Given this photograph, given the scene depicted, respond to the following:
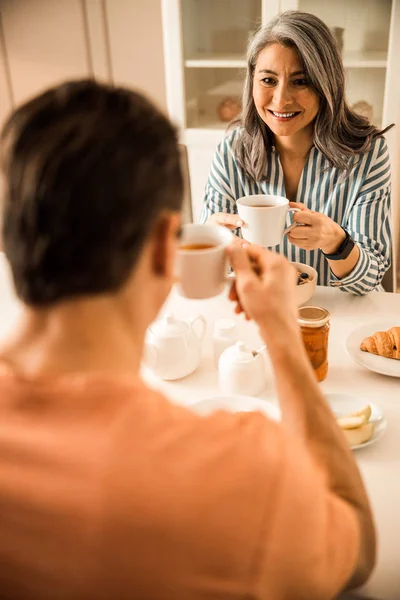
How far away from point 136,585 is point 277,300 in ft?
1.52

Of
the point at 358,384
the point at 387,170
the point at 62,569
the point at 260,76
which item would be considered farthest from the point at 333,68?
the point at 62,569

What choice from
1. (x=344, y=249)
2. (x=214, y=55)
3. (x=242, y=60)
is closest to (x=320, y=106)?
(x=344, y=249)

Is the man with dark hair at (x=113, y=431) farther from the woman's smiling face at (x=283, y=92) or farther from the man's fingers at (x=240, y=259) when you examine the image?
the woman's smiling face at (x=283, y=92)

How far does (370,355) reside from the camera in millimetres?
1256

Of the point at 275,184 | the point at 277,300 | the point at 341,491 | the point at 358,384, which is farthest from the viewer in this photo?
the point at 275,184

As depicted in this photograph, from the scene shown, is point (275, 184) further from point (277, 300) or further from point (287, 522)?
point (287, 522)

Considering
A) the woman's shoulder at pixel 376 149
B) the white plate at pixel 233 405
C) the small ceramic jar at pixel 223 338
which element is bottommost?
the white plate at pixel 233 405

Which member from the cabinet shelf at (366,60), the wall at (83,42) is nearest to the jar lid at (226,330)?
the cabinet shelf at (366,60)

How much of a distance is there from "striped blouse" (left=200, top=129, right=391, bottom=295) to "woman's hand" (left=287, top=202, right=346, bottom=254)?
0.39 feet

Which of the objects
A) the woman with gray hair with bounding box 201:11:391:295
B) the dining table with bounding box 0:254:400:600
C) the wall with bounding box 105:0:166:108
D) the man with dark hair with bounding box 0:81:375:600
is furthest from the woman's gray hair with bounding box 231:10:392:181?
the wall with bounding box 105:0:166:108

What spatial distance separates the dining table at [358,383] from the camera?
2.71 ft

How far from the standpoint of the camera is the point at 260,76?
1.72 m

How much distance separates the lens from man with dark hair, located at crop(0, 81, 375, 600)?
521 millimetres

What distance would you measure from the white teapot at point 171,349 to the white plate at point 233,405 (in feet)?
0.38
